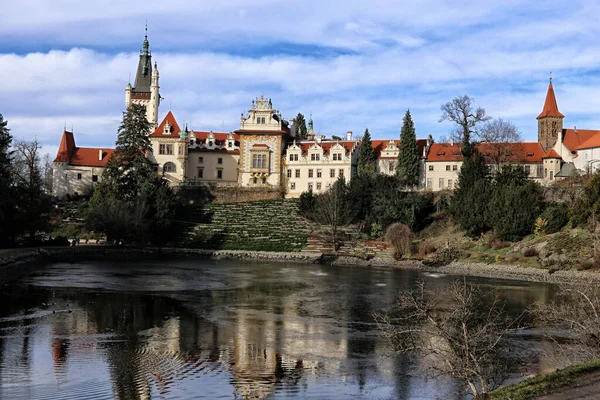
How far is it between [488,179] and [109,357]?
43.4 metres

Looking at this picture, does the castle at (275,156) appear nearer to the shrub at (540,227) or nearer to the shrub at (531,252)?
the shrub at (540,227)

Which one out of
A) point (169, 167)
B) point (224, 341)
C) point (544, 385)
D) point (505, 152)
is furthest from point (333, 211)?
point (544, 385)

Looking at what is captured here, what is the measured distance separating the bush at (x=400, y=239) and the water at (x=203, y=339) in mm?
11489

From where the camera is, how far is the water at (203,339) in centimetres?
1462

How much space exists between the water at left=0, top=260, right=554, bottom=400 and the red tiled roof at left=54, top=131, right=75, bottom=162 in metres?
36.5

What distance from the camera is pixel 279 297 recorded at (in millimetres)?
29109

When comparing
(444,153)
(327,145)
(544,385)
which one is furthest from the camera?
(327,145)

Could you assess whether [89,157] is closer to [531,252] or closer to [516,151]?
[516,151]

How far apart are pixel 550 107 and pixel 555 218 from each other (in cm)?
2202

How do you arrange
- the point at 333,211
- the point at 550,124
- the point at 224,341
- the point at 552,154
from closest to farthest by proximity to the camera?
the point at 224,341 < the point at 333,211 < the point at 552,154 < the point at 550,124

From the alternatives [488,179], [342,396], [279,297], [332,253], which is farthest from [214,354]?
[488,179]

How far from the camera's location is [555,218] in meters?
44.9

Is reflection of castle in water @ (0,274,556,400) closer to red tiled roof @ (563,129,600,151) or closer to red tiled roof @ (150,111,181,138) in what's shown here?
red tiled roof @ (563,129,600,151)

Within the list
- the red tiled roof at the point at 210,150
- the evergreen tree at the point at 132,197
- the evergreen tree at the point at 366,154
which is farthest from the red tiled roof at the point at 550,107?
the evergreen tree at the point at 132,197
